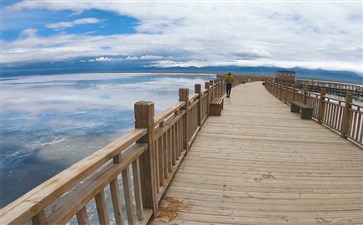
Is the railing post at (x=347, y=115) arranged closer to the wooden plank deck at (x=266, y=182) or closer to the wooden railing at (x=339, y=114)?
the wooden railing at (x=339, y=114)

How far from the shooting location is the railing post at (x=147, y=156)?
2891mm

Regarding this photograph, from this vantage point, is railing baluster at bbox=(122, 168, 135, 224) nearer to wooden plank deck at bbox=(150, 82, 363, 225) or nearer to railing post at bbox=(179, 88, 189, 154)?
wooden plank deck at bbox=(150, 82, 363, 225)

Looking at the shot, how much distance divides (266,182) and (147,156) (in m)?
2.36

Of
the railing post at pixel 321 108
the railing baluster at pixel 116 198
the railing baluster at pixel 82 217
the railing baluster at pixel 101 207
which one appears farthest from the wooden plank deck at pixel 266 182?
the railing post at pixel 321 108

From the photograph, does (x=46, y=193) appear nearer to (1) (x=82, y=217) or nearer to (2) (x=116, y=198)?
(1) (x=82, y=217)

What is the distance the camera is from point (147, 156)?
304 centimetres

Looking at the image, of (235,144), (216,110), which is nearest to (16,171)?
(216,110)

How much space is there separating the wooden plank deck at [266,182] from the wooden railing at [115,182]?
0.45m

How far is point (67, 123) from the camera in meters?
24.5

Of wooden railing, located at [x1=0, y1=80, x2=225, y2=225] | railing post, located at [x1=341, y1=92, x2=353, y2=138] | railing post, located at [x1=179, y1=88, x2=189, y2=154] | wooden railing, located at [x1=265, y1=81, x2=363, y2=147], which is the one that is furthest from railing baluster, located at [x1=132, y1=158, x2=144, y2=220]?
railing post, located at [x1=341, y1=92, x2=353, y2=138]

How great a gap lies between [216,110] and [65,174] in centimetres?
920

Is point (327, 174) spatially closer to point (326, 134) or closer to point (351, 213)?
point (351, 213)

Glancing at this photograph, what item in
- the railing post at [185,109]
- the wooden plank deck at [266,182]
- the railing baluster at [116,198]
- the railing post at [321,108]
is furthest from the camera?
the railing post at [321,108]

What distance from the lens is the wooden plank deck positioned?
11.2 ft
